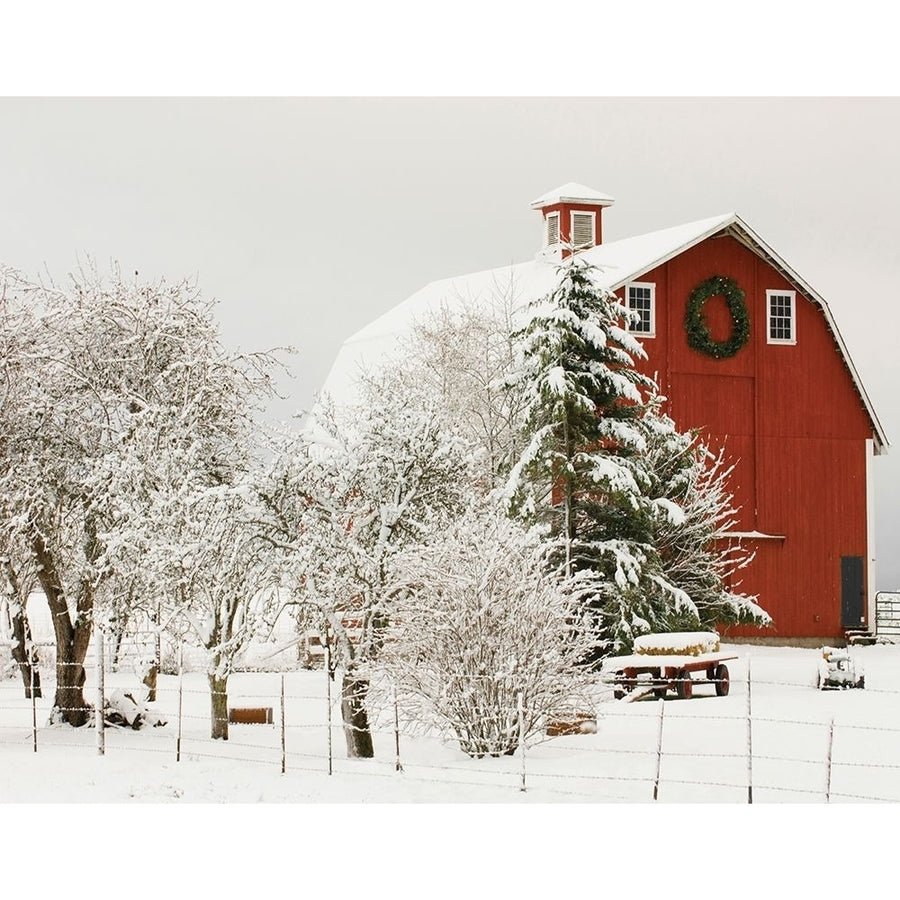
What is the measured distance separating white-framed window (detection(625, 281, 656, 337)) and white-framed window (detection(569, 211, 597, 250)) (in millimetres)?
1586

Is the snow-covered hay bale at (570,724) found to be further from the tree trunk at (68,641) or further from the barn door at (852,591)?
the barn door at (852,591)

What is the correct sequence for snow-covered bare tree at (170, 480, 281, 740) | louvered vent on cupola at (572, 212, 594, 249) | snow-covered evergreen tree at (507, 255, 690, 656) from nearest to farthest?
1. snow-covered bare tree at (170, 480, 281, 740)
2. snow-covered evergreen tree at (507, 255, 690, 656)
3. louvered vent on cupola at (572, 212, 594, 249)

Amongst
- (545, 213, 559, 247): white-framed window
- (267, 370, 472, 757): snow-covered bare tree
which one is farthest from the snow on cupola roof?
(267, 370, 472, 757): snow-covered bare tree

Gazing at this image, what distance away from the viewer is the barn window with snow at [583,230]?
15.8 m

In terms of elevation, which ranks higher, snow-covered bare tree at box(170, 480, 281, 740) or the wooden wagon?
snow-covered bare tree at box(170, 480, 281, 740)

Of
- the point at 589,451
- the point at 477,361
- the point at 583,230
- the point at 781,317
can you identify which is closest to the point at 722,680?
the point at 589,451

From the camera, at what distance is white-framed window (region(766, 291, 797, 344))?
19.1 metres

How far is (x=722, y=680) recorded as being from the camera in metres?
16.1

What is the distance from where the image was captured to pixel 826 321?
768 inches

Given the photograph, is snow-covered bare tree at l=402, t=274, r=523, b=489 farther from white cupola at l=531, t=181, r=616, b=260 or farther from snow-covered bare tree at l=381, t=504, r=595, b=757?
snow-covered bare tree at l=381, t=504, r=595, b=757

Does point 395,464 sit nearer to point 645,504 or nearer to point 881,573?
point 645,504

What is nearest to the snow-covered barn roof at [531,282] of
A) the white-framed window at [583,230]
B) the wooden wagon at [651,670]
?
the white-framed window at [583,230]

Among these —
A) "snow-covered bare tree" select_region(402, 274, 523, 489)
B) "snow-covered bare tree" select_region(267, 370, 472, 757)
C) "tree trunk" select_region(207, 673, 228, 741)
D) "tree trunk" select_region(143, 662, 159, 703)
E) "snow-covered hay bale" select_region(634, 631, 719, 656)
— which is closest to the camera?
"snow-covered bare tree" select_region(267, 370, 472, 757)

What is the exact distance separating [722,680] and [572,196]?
16.5 ft
